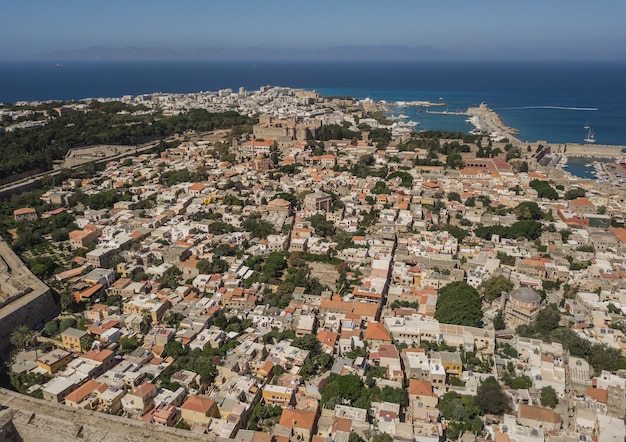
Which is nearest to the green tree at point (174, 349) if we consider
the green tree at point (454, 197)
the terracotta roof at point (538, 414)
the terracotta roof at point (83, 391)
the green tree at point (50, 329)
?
the terracotta roof at point (83, 391)

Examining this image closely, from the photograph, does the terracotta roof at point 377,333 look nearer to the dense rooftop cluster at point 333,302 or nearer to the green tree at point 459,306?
the dense rooftop cluster at point 333,302

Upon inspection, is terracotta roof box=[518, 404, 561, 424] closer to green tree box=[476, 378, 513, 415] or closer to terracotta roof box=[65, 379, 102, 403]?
green tree box=[476, 378, 513, 415]

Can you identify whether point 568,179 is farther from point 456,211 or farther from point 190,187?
point 190,187

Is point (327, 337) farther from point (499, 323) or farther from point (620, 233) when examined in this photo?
point (620, 233)

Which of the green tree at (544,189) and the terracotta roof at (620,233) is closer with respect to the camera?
the terracotta roof at (620,233)

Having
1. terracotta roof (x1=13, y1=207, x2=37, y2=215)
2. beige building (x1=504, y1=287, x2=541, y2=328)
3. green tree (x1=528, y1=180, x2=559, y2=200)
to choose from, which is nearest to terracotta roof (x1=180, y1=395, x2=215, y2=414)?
beige building (x1=504, y1=287, x2=541, y2=328)

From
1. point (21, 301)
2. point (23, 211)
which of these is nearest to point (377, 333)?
point (21, 301)
